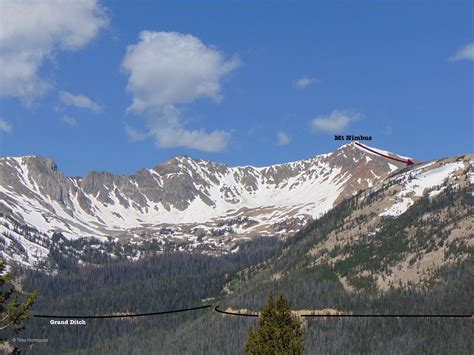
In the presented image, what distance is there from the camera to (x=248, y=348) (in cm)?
6538

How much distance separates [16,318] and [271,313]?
28083mm

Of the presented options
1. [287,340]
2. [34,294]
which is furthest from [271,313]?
[34,294]

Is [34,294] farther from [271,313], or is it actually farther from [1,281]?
[271,313]

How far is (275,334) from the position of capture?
213 ft

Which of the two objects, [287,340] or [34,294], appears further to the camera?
[287,340]

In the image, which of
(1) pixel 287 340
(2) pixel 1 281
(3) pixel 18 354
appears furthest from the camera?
(1) pixel 287 340

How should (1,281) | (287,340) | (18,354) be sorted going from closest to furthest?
1. (1,281)
2. (18,354)
3. (287,340)

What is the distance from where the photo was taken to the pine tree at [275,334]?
6450 cm

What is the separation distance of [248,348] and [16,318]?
27.4 meters

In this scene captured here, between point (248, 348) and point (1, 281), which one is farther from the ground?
point (1, 281)

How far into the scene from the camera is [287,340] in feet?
212

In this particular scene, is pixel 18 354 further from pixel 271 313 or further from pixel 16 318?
pixel 271 313

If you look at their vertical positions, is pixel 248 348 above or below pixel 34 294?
below

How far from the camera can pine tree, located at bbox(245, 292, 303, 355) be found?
212 feet
